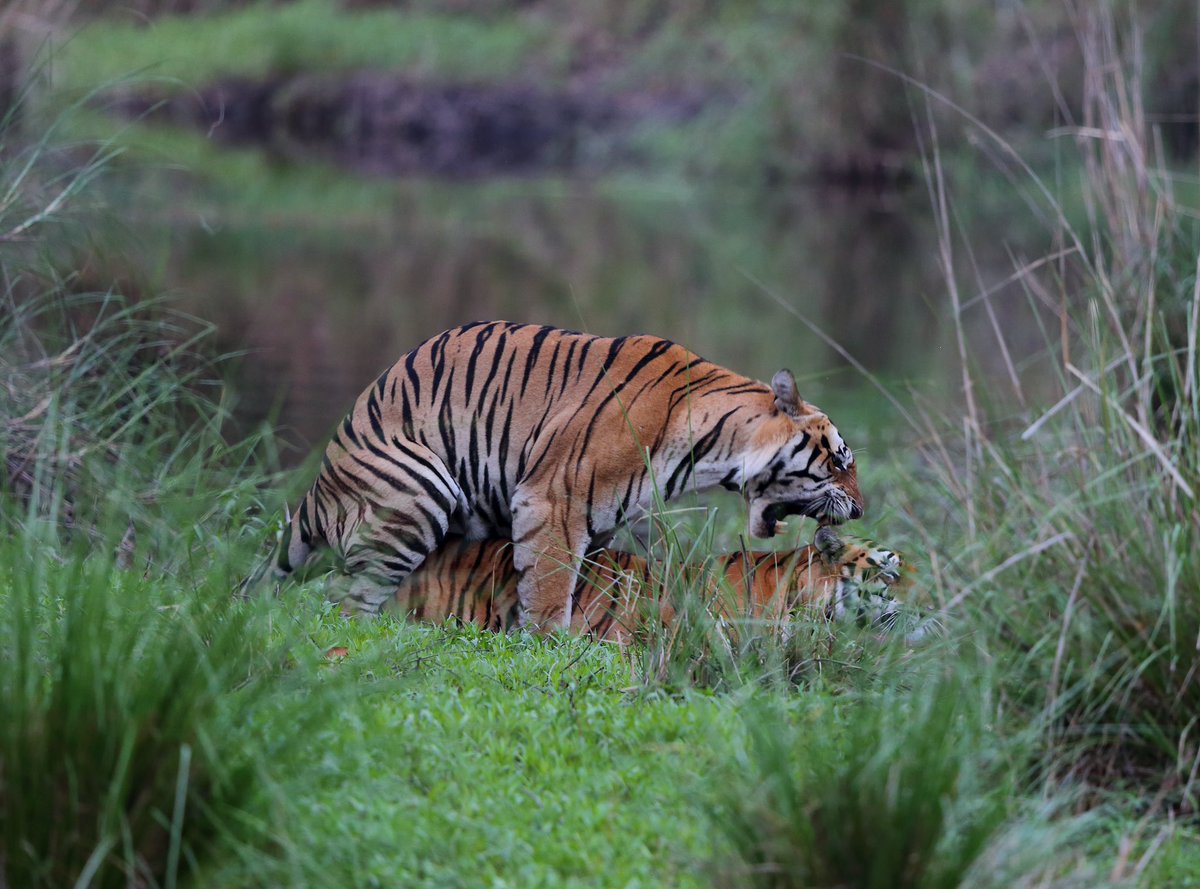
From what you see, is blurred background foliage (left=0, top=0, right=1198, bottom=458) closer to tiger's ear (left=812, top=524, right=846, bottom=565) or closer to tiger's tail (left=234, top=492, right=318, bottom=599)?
tiger's ear (left=812, top=524, right=846, bottom=565)

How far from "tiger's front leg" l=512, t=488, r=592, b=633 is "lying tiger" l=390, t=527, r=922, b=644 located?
85 mm

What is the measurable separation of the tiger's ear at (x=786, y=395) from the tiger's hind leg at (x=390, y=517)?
1.04m

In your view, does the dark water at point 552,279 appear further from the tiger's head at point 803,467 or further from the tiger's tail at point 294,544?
the tiger's head at point 803,467

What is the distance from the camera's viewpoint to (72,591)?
2635 mm

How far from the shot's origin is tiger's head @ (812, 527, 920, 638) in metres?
4.21

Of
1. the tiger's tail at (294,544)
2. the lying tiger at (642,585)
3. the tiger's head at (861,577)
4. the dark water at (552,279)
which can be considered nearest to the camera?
the lying tiger at (642,585)

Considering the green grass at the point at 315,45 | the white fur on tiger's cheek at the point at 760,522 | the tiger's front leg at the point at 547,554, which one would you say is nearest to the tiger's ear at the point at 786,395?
the white fur on tiger's cheek at the point at 760,522

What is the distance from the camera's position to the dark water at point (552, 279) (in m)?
9.91

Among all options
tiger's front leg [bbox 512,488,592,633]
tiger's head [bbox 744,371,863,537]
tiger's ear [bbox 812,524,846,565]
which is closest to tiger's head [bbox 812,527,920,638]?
tiger's ear [bbox 812,524,846,565]

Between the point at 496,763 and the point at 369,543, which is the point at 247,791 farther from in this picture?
the point at 369,543

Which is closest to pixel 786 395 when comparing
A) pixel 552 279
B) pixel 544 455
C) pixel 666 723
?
pixel 544 455

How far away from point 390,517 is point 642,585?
1072 mm

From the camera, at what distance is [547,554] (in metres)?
4.63

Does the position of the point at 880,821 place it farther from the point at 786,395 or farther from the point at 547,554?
the point at 786,395
